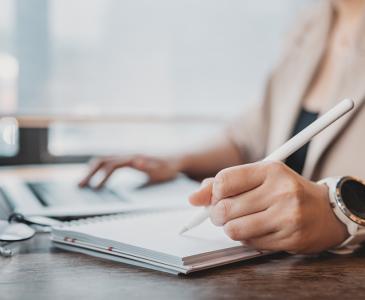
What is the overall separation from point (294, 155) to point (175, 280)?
1.98ft

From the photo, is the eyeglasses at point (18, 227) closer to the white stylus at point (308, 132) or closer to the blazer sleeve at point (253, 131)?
the white stylus at point (308, 132)

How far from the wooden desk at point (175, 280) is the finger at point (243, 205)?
56 mm

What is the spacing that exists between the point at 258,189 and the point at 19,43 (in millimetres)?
914

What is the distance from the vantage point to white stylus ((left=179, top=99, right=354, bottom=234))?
666mm

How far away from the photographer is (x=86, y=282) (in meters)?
0.60

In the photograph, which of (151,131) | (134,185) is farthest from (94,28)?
(134,185)

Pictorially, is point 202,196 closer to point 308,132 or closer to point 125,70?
point 308,132

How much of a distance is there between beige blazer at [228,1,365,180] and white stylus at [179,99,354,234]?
0.32 meters

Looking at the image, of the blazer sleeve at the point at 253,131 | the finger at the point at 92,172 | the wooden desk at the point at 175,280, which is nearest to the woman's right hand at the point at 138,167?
the finger at the point at 92,172

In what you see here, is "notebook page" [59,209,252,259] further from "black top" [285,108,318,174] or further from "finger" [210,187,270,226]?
"black top" [285,108,318,174]

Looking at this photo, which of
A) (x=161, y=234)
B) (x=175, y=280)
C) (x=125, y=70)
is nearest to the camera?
(x=175, y=280)

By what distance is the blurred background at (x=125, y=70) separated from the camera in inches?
56.1

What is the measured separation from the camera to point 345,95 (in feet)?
3.43

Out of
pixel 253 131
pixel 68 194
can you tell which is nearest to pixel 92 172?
pixel 68 194
